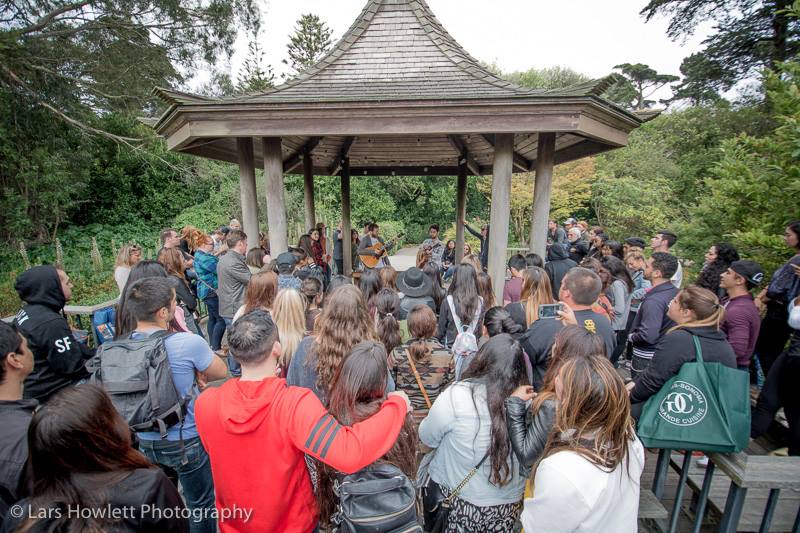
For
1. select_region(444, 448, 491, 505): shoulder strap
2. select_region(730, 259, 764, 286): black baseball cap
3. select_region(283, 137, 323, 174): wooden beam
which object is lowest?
select_region(444, 448, 491, 505): shoulder strap

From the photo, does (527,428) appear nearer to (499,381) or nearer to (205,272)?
(499,381)

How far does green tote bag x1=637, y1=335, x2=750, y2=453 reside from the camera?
6.69ft

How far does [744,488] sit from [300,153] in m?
8.88

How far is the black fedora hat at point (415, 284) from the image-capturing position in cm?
429

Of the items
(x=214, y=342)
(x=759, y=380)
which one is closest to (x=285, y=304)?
(x=214, y=342)

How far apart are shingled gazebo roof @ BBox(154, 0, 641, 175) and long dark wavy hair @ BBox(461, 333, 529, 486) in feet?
10.5

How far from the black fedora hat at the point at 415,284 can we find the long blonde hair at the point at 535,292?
125cm

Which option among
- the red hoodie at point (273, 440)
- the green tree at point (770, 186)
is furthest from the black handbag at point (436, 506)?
the green tree at point (770, 186)

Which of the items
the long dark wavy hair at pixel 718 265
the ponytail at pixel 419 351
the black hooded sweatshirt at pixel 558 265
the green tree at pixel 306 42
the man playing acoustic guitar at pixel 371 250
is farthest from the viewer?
the green tree at pixel 306 42

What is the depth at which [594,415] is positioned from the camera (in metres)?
1.48

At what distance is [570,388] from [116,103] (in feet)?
63.8

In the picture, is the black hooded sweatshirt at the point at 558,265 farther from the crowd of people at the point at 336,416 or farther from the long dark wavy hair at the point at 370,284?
the long dark wavy hair at the point at 370,284

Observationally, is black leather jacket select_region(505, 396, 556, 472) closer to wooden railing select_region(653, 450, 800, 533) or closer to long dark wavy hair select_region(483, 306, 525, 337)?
long dark wavy hair select_region(483, 306, 525, 337)

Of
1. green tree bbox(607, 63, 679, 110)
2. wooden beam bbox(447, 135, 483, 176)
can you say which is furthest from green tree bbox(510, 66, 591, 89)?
wooden beam bbox(447, 135, 483, 176)
